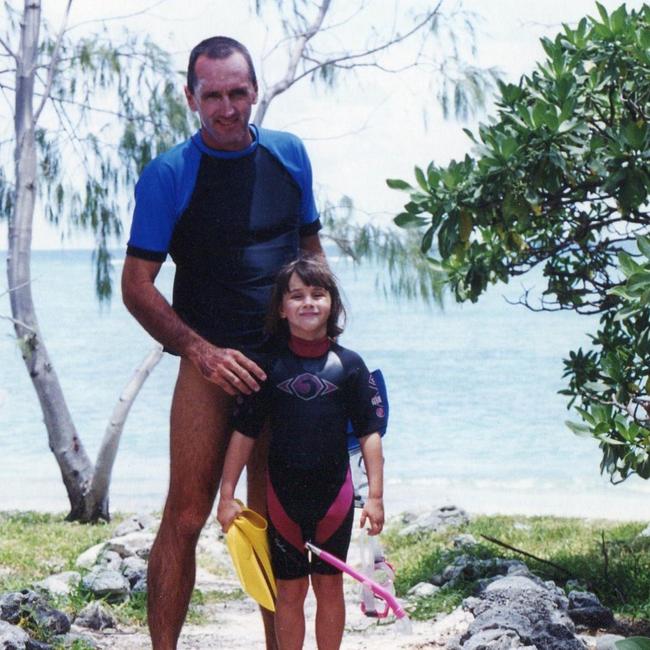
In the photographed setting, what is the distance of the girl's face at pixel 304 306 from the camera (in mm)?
3303

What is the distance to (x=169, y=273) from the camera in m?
50.2

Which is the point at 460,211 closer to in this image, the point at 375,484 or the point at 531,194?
the point at 531,194

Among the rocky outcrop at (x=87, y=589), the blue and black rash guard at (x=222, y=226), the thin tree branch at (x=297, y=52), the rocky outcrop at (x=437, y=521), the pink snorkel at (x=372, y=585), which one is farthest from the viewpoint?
the thin tree branch at (x=297, y=52)

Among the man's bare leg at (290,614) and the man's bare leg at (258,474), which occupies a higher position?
the man's bare leg at (258,474)

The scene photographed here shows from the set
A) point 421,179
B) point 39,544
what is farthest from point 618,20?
point 39,544

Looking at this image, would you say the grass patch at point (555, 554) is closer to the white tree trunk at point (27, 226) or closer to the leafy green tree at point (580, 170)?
the leafy green tree at point (580, 170)

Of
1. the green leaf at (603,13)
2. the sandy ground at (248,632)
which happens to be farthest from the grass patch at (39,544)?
the green leaf at (603,13)

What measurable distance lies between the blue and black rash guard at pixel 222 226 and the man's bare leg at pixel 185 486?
17 cm

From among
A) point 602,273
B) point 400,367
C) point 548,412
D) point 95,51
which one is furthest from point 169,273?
point 602,273

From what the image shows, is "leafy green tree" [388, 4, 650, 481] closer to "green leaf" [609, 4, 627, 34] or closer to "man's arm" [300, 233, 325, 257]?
"green leaf" [609, 4, 627, 34]

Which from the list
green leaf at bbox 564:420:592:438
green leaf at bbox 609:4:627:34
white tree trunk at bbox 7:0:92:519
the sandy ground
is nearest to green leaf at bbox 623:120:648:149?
green leaf at bbox 609:4:627:34

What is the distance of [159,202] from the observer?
333cm

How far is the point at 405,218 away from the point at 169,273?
46148 millimetres

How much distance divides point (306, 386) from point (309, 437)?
0.43 feet
